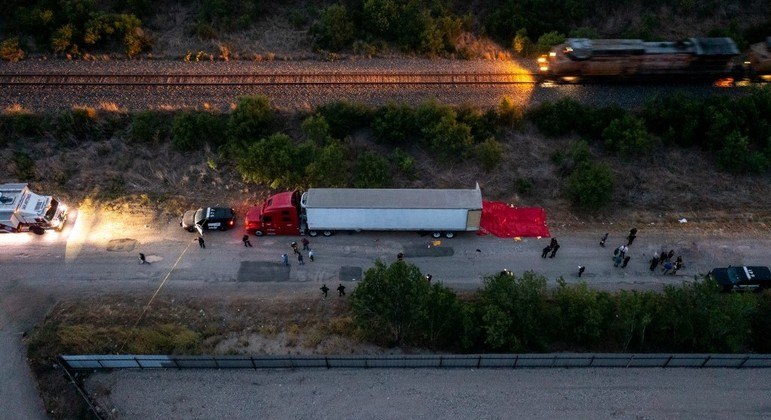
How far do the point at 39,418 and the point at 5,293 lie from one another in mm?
8479

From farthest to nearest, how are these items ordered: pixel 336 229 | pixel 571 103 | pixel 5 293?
1. pixel 571 103
2. pixel 336 229
3. pixel 5 293

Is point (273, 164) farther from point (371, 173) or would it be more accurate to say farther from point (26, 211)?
point (26, 211)

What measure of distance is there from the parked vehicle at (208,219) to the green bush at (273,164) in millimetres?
2698

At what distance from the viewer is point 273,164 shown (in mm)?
32781

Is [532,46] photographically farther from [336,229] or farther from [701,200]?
[336,229]

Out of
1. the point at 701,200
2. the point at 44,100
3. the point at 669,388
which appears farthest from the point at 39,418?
the point at 701,200

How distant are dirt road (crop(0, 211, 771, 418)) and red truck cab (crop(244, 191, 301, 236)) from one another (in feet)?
2.10

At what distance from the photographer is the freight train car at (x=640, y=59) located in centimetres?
3728

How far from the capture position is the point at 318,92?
1506 inches

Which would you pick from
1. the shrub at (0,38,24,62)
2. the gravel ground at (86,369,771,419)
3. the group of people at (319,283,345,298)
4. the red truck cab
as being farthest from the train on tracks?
the shrub at (0,38,24,62)

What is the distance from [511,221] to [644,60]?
15282mm

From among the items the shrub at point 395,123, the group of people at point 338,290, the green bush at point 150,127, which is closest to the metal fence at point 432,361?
the group of people at point 338,290

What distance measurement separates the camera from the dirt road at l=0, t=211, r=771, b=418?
1163 inches

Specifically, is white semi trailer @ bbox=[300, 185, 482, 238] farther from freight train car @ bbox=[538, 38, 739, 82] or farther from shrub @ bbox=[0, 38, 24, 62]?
shrub @ bbox=[0, 38, 24, 62]
